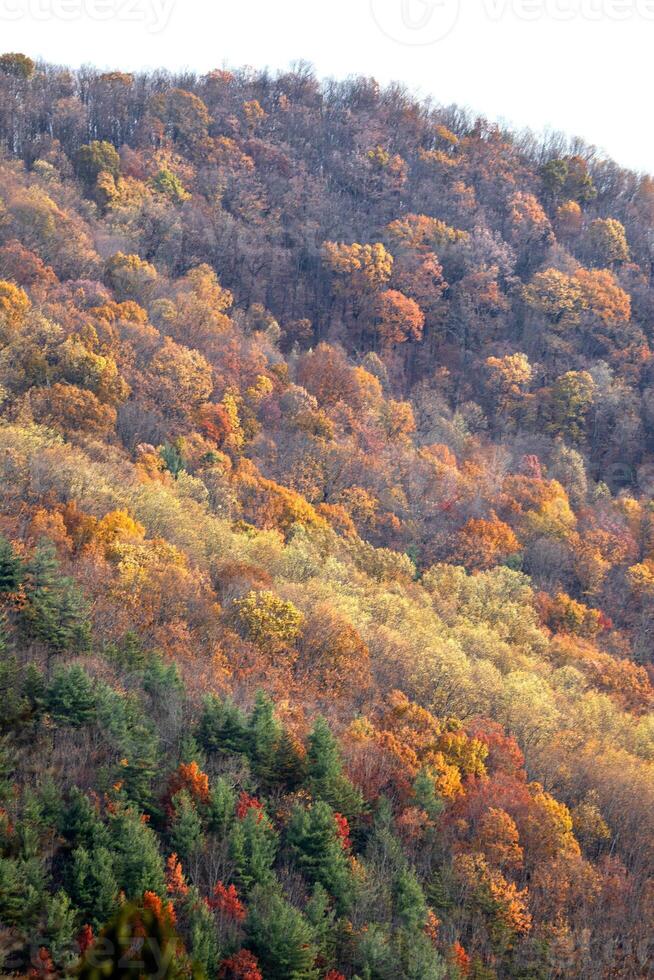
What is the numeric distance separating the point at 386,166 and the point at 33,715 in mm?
91195

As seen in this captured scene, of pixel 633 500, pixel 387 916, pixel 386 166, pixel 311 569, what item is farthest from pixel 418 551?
pixel 386 166

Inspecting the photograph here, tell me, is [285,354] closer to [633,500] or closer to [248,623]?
[633,500]

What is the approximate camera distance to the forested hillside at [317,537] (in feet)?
98.9

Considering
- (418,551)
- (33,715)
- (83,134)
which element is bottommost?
(418,551)

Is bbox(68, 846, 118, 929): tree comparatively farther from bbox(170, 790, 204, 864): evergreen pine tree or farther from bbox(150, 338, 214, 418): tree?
bbox(150, 338, 214, 418): tree

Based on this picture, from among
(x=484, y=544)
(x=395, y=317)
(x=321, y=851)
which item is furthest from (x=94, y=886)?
(x=395, y=317)

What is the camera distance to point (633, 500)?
7762cm

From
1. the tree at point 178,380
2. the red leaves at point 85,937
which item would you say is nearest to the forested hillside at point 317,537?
the tree at point 178,380

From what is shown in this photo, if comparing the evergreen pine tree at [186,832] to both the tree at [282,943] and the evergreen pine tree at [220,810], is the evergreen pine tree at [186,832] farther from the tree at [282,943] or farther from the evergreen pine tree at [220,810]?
the tree at [282,943]

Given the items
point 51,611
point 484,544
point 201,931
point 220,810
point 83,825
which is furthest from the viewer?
point 484,544

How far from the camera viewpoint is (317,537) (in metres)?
61.7

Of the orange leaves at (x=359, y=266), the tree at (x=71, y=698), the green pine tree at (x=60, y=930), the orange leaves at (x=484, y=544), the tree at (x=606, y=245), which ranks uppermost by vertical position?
the tree at (x=606, y=245)

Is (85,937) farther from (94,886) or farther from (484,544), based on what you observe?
(484,544)

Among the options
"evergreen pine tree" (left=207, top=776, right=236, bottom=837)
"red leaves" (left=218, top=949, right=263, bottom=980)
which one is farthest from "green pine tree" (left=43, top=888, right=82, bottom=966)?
"evergreen pine tree" (left=207, top=776, right=236, bottom=837)
